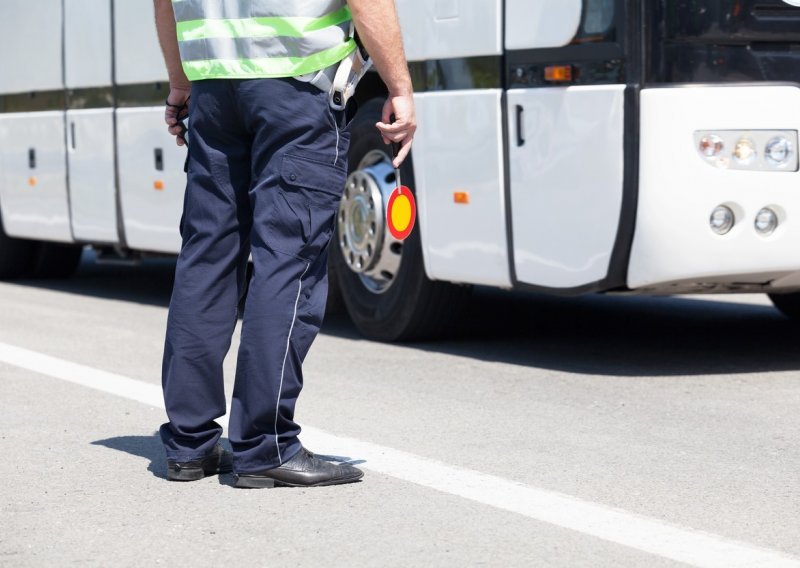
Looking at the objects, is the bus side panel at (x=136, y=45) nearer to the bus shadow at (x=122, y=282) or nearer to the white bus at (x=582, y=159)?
the bus shadow at (x=122, y=282)

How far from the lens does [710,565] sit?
4.00 meters

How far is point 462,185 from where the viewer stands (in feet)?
24.6

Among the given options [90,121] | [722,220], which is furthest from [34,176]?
[722,220]

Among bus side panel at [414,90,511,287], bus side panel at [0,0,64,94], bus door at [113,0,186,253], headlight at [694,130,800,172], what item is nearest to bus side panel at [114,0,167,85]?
bus door at [113,0,186,253]

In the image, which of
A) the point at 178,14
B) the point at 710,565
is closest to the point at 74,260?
the point at 178,14

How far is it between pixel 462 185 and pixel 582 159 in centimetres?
79

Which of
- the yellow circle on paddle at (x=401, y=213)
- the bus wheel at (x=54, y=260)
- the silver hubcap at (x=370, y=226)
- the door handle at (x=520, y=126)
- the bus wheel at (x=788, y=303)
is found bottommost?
the bus wheel at (x=54, y=260)

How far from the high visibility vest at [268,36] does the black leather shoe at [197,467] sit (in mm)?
1059

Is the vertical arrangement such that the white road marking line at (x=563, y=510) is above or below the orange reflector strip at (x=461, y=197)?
below

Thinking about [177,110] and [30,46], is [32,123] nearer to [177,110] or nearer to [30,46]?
[30,46]

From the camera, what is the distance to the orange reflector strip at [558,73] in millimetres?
6852

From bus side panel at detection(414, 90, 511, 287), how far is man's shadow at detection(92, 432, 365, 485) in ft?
6.65

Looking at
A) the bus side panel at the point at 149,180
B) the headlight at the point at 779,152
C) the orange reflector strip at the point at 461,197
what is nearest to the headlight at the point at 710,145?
the headlight at the point at 779,152

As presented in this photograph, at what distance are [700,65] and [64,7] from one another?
5683mm
